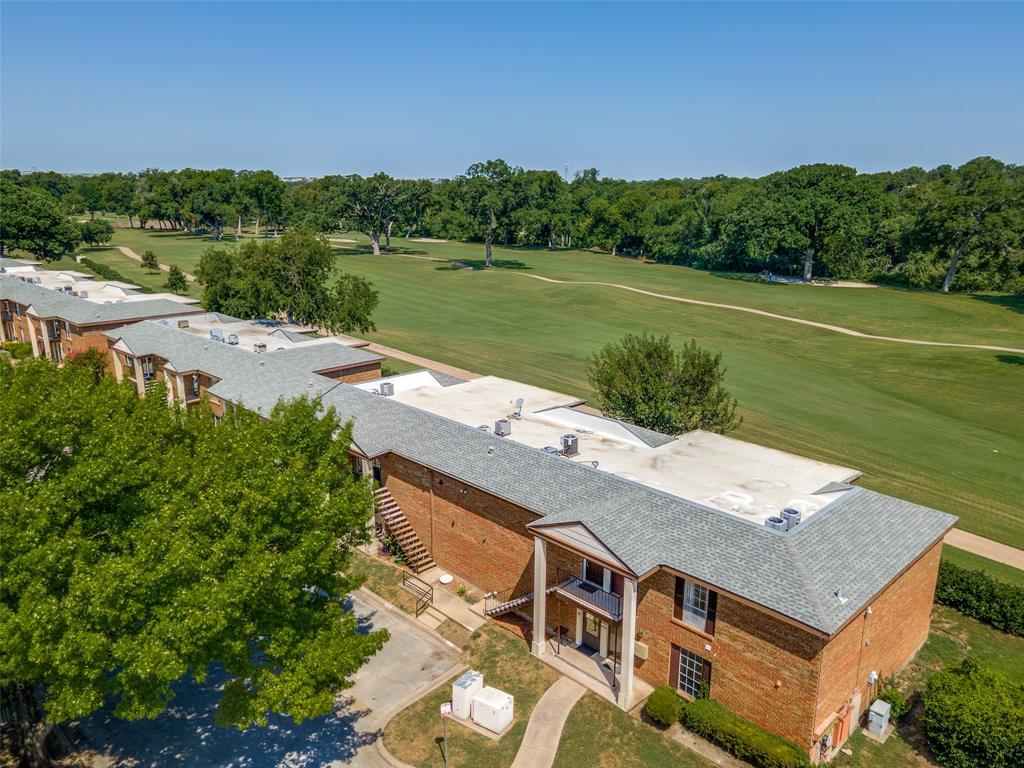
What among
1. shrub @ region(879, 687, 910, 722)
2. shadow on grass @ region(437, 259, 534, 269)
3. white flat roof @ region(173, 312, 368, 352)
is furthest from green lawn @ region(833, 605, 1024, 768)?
shadow on grass @ region(437, 259, 534, 269)

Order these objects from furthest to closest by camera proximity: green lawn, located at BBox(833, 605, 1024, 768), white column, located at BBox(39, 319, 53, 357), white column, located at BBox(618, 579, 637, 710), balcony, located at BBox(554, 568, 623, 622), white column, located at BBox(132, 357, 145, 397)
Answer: white column, located at BBox(39, 319, 53, 357) < white column, located at BBox(132, 357, 145, 397) < balcony, located at BBox(554, 568, 623, 622) < white column, located at BBox(618, 579, 637, 710) < green lawn, located at BBox(833, 605, 1024, 768)

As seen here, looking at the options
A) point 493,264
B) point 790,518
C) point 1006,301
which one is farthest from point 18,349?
point 1006,301

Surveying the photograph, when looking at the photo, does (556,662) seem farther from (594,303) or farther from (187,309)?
(594,303)

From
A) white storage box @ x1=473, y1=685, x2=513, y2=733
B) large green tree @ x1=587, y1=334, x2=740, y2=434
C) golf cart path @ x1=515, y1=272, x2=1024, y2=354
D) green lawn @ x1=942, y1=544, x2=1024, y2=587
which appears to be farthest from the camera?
golf cart path @ x1=515, y1=272, x2=1024, y2=354

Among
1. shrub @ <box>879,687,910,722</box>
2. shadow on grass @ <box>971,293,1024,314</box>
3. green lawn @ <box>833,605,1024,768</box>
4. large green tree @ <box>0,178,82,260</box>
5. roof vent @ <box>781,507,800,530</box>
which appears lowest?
green lawn @ <box>833,605,1024,768</box>

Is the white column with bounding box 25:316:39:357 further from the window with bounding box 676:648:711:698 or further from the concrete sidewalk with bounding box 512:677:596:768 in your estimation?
the window with bounding box 676:648:711:698

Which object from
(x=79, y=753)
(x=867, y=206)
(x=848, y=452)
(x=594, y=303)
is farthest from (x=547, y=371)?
(x=867, y=206)
